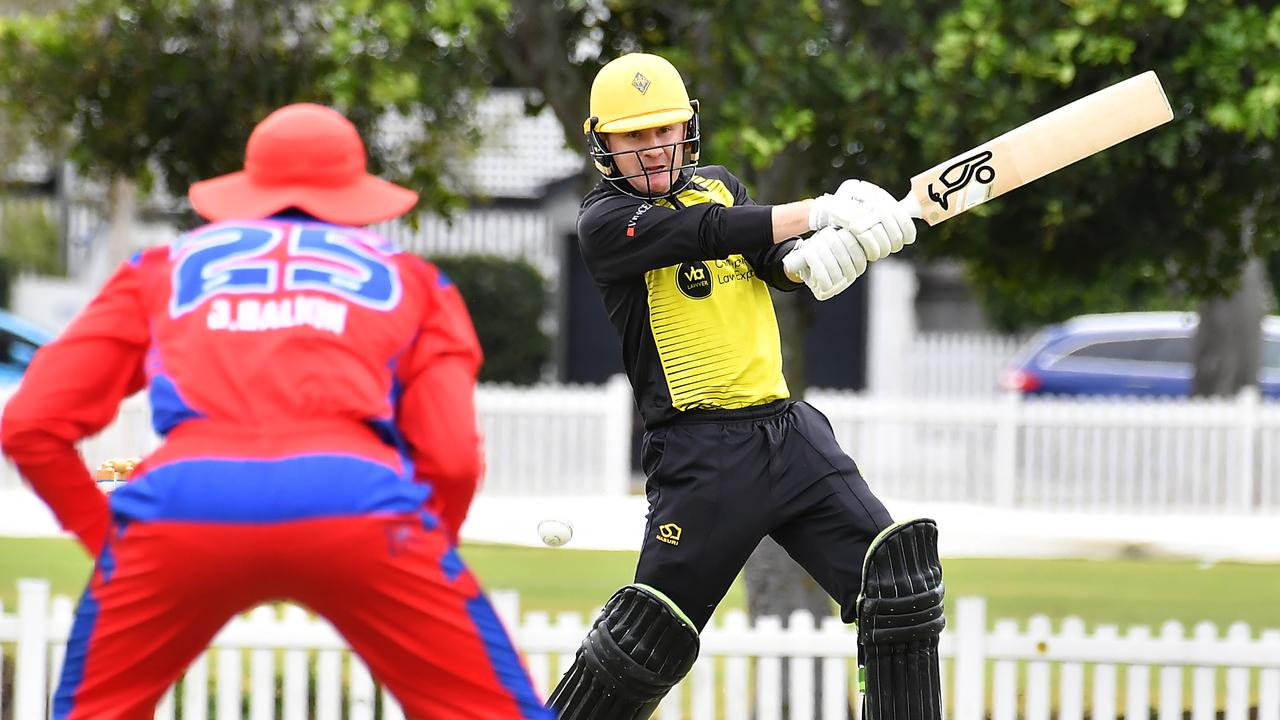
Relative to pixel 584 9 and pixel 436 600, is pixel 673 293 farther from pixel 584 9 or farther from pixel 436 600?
pixel 584 9

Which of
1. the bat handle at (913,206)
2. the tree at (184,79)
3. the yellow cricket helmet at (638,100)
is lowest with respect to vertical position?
the bat handle at (913,206)

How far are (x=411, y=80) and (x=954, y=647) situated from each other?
8.54 ft

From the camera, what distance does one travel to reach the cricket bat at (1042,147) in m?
3.98

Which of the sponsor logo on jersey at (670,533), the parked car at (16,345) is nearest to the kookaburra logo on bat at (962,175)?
the sponsor logo on jersey at (670,533)

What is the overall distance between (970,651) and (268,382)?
2.85m

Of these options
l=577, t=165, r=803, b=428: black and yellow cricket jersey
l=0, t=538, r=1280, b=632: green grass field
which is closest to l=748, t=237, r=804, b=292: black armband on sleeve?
l=577, t=165, r=803, b=428: black and yellow cricket jersey

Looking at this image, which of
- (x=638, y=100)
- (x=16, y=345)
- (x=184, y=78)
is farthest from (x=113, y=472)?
(x=16, y=345)

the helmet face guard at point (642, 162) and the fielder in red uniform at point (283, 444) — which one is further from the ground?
the helmet face guard at point (642, 162)

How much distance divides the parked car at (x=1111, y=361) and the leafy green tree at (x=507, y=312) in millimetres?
5030

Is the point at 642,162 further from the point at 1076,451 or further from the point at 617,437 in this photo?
the point at 1076,451

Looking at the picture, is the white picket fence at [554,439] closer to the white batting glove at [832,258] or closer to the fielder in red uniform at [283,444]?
the white batting glove at [832,258]

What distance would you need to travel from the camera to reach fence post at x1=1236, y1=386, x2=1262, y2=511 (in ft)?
41.0

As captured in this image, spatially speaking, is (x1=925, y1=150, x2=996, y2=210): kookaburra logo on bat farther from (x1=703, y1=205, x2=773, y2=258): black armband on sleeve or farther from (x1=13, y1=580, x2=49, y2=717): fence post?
(x1=13, y1=580, x2=49, y2=717): fence post

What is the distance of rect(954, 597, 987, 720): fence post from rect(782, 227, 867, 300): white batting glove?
5.16 ft
